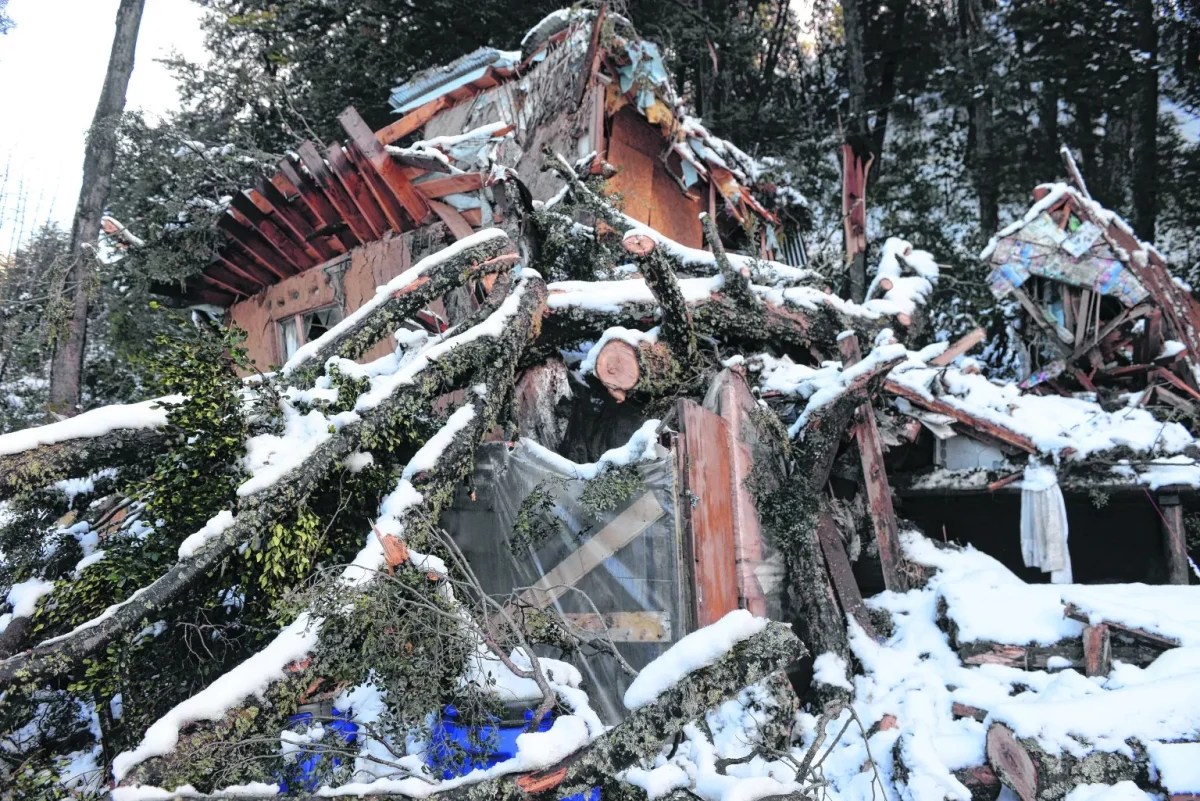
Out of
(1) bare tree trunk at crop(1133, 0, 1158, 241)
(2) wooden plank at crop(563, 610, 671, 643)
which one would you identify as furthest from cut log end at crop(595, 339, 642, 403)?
(1) bare tree trunk at crop(1133, 0, 1158, 241)

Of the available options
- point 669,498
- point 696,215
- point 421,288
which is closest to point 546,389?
point 421,288

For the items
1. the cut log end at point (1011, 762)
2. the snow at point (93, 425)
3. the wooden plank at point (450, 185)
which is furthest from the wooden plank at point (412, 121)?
the cut log end at point (1011, 762)

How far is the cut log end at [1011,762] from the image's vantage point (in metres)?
4.83

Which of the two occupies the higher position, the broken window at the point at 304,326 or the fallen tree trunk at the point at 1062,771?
the broken window at the point at 304,326

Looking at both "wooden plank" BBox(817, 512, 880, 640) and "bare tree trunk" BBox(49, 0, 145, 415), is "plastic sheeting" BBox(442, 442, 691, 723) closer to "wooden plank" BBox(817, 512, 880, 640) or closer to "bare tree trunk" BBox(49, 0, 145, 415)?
"wooden plank" BBox(817, 512, 880, 640)

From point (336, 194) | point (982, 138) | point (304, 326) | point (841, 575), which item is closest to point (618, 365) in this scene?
point (841, 575)

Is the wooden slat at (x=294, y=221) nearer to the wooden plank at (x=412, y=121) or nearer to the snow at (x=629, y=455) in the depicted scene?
the wooden plank at (x=412, y=121)

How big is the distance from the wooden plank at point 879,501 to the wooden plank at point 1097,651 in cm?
165

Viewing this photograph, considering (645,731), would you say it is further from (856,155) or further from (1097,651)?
(856,155)

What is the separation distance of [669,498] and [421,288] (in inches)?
99.0

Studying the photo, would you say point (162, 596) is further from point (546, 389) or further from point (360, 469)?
point (546, 389)

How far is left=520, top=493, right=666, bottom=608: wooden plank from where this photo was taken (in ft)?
17.6

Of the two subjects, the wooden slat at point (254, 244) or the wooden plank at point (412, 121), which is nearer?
the wooden slat at point (254, 244)

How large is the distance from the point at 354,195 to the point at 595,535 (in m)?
5.57
